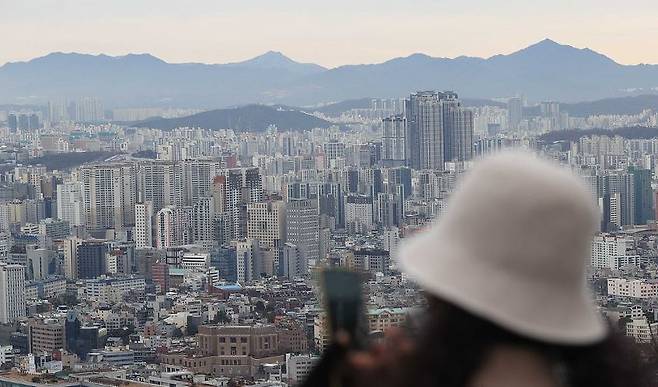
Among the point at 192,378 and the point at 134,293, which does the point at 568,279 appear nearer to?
the point at 192,378

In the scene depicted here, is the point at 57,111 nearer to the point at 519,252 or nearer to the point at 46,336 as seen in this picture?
the point at 46,336

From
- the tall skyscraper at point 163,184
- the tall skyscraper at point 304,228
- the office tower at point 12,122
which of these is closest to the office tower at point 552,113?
the office tower at point 12,122

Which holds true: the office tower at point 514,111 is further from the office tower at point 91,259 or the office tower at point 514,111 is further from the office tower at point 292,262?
the office tower at point 91,259

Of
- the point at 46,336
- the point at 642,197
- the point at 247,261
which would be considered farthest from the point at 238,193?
the point at 46,336

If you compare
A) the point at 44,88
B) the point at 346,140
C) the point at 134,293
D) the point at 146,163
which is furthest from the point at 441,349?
the point at 44,88

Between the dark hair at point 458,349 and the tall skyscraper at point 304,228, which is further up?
the dark hair at point 458,349

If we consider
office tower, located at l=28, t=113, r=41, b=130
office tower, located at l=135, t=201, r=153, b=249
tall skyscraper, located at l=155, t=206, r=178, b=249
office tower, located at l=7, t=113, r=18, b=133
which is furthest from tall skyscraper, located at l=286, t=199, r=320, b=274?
office tower, located at l=28, t=113, r=41, b=130

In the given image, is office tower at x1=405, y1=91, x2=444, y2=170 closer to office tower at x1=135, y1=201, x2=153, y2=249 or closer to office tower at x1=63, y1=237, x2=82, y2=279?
office tower at x1=135, y1=201, x2=153, y2=249
